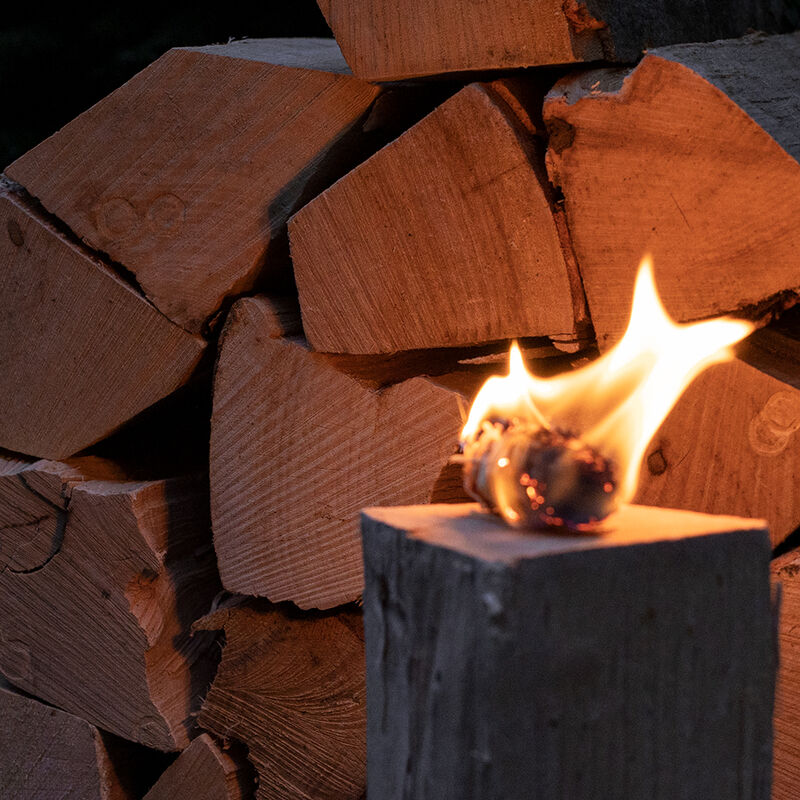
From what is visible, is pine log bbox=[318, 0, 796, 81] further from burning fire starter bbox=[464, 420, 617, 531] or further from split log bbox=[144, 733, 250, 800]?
split log bbox=[144, 733, 250, 800]

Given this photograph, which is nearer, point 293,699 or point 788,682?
point 788,682

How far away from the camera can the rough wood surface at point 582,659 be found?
26.9 inches

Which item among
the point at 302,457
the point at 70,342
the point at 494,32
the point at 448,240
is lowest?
the point at 302,457

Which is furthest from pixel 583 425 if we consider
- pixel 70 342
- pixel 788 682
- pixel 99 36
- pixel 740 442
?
pixel 99 36

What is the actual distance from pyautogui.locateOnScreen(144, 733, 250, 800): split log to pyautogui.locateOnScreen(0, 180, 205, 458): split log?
540 millimetres

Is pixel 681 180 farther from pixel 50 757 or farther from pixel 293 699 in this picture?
pixel 50 757

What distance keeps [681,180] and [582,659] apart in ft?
2.07

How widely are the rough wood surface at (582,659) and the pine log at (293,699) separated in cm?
74

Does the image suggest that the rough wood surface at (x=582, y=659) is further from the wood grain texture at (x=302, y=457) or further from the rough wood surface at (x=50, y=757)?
the rough wood surface at (x=50, y=757)

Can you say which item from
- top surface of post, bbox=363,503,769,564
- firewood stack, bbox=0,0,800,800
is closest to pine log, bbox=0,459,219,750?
firewood stack, bbox=0,0,800,800

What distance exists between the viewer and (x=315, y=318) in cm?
137

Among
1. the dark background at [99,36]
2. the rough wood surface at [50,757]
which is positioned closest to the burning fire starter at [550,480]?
the rough wood surface at [50,757]

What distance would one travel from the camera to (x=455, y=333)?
1274mm

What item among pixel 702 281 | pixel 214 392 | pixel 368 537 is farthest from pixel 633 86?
pixel 214 392
